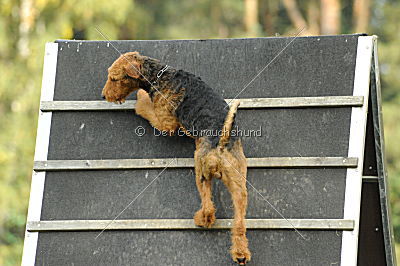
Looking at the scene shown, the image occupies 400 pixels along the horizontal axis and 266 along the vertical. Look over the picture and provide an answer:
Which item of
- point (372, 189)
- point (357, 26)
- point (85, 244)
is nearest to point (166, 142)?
point (85, 244)

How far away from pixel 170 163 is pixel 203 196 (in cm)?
48

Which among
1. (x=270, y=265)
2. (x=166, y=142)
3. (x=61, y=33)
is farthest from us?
(x=61, y=33)

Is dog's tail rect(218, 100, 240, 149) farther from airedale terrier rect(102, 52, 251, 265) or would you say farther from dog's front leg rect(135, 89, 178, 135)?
dog's front leg rect(135, 89, 178, 135)

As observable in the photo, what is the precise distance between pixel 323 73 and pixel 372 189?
957mm

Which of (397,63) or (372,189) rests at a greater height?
(397,63)

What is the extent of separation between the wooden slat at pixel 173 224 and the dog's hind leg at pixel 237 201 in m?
0.25

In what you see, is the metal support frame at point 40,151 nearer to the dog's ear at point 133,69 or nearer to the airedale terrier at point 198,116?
the airedale terrier at point 198,116

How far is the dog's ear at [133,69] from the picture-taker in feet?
19.8

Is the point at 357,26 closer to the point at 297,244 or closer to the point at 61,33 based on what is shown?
the point at 61,33

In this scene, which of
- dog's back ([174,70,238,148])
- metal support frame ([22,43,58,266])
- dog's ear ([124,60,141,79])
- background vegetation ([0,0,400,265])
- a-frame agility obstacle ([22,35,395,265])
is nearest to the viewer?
dog's back ([174,70,238,148])

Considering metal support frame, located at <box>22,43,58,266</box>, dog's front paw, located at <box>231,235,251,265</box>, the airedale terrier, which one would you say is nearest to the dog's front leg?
the airedale terrier

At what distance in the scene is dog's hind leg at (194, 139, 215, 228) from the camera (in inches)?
227

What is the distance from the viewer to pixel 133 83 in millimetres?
6094

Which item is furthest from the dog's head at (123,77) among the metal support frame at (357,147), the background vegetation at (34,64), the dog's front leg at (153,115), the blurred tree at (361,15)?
the blurred tree at (361,15)
